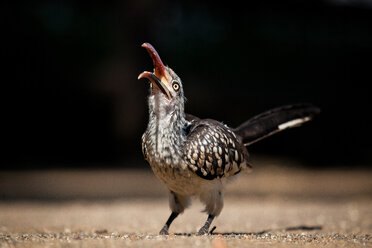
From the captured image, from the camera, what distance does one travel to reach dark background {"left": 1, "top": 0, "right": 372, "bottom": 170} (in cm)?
1470

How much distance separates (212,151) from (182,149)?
0.29m

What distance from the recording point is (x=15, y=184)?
33.5 ft

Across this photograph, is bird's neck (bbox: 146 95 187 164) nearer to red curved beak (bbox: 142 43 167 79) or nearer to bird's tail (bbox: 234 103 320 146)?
red curved beak (bbox: 142 43 167 79)

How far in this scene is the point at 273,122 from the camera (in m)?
5.64

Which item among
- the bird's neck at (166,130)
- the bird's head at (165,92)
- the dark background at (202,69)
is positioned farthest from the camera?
the dark background at (202,69)

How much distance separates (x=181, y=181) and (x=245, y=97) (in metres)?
11.8

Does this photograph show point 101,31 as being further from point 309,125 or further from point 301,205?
point 301,205

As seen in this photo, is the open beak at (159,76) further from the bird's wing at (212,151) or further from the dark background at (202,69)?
the dark background at (202,69)

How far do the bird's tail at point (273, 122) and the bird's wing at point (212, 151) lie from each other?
0.50m

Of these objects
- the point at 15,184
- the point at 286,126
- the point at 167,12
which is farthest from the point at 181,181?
the point at 167,12

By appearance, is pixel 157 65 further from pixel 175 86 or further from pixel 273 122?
pixel 273 122

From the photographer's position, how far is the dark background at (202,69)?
48.2ft

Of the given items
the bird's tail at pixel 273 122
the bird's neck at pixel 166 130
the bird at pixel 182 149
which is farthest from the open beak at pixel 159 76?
the bird's tail at pixel 273 122

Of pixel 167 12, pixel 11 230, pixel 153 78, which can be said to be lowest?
pixel 11 230
